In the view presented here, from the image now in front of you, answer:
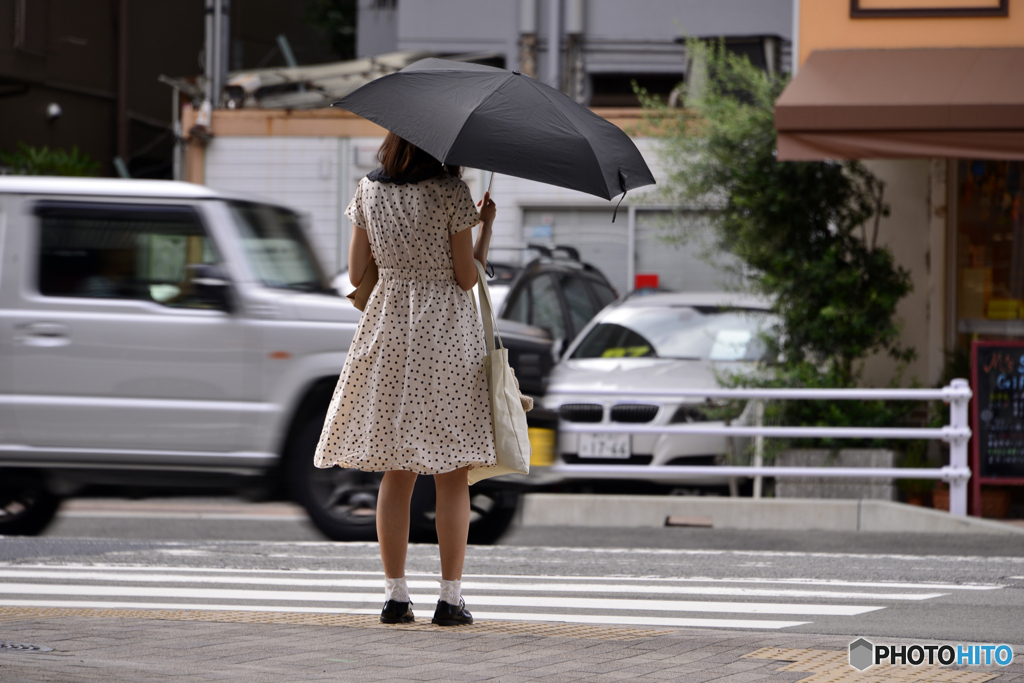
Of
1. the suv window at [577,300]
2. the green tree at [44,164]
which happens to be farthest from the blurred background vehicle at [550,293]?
the green tree at [44,164]

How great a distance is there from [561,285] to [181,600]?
7.03 m

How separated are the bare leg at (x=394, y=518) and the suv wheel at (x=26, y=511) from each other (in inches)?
173

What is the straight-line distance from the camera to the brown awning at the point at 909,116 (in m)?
9.41

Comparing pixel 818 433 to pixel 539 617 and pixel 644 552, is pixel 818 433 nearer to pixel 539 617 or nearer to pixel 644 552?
pixel 644 552

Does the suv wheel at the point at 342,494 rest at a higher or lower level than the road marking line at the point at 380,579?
higher

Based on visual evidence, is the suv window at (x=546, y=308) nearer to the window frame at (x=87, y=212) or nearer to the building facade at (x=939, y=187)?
the building facade at (x=939, y=187)

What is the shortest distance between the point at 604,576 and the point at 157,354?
9.40ft

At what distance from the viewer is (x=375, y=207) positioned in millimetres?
4578

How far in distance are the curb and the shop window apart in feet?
8.47

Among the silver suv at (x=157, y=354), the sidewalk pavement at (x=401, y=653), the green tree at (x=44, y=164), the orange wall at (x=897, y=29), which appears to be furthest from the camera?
the green tree at (x=44, y=164)

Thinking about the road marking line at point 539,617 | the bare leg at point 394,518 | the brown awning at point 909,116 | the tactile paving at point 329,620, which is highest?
the brown awning at point 909,116

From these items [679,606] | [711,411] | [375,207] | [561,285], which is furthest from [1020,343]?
[375,207]

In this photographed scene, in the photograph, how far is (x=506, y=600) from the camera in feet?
18.9

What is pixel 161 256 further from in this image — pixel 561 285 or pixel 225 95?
pixel 225 95
